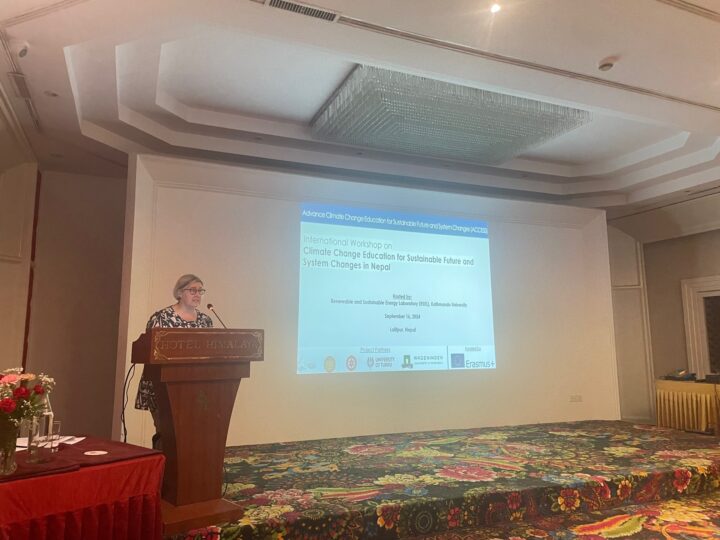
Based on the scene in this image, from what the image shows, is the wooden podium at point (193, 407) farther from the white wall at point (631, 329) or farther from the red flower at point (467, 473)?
the white wall at point (631, 329)

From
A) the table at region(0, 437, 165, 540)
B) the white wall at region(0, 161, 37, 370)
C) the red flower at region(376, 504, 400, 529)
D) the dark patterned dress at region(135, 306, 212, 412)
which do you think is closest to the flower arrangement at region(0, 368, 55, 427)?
the table at region(0, 437, 165, 540)

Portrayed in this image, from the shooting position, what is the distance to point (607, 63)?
303 cm

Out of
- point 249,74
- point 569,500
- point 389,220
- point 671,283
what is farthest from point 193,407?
point 671,283

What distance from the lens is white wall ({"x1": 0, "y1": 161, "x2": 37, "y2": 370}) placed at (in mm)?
4418

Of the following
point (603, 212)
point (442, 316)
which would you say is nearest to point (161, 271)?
point (442, 316)

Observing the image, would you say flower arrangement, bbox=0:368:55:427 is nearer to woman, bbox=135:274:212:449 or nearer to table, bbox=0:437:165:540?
table, bbox=0:437:165:540

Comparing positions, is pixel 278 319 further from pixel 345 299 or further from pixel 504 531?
pixel 504 531

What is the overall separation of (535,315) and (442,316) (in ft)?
4.06

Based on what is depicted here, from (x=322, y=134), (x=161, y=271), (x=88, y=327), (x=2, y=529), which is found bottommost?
(x=2, y=529)

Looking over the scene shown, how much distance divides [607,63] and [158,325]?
123 inches

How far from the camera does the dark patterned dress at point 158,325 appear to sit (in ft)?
8.50

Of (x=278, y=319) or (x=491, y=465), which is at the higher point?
(x=278, y=319)

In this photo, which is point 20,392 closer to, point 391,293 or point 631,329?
point 391,293

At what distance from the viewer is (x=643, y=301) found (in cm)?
680
